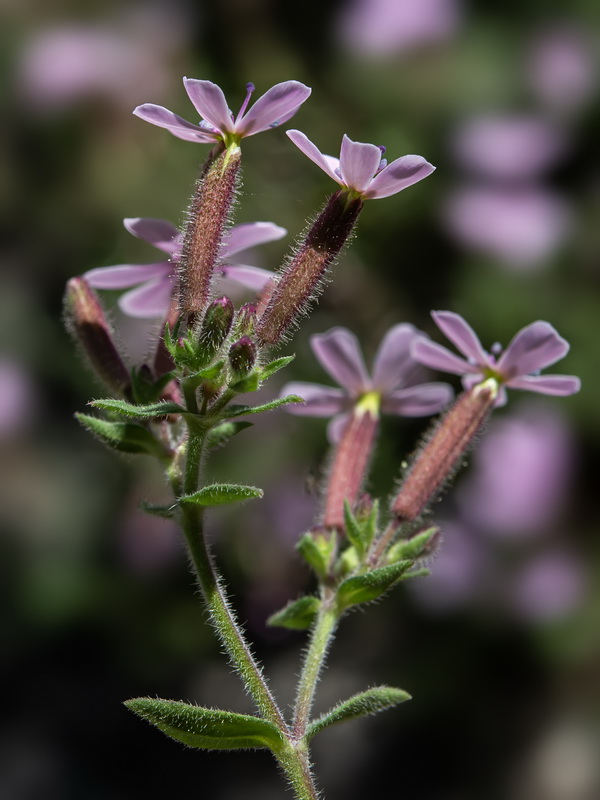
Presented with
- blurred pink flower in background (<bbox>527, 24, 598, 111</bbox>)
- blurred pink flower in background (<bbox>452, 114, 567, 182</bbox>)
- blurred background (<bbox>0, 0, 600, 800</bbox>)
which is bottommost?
blurred background (<bbox>0, 0, 600, 800</bbox>)

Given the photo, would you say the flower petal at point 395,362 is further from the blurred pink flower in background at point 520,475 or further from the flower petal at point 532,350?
the blurred pink flower in background at point 520,475

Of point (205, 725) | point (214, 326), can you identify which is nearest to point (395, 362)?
point (214, 326)

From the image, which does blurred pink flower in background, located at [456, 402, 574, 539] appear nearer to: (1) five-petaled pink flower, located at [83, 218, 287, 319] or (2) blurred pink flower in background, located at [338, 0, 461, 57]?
(2) blurred pink flower in background, located at [338, 0, 461, 57]

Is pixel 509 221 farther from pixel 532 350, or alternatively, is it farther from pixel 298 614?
pixel 298 614

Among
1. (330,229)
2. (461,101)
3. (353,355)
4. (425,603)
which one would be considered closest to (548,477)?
(425,603)

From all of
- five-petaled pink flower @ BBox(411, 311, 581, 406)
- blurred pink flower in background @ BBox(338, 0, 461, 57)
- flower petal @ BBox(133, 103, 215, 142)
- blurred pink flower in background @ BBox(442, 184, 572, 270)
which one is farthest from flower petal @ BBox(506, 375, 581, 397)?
blurred pink flower in background @ BBox(338, 0, 461, 57)
